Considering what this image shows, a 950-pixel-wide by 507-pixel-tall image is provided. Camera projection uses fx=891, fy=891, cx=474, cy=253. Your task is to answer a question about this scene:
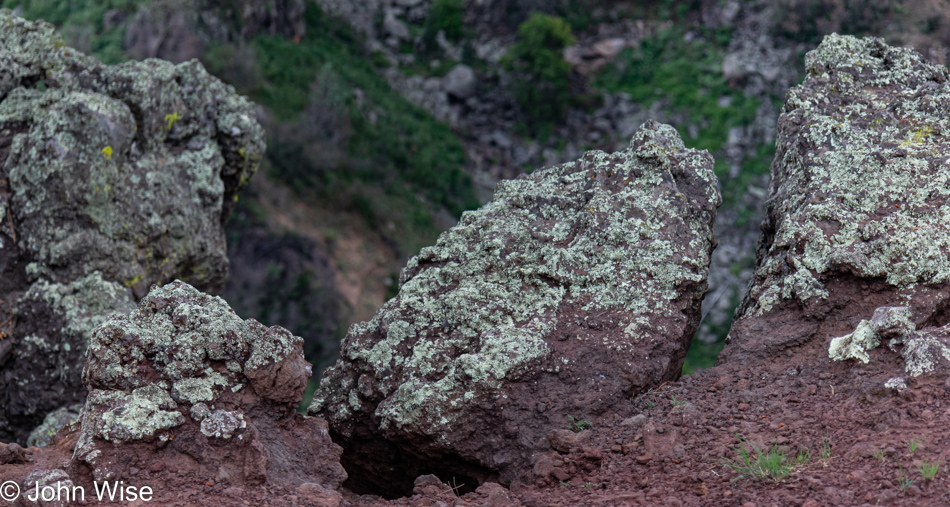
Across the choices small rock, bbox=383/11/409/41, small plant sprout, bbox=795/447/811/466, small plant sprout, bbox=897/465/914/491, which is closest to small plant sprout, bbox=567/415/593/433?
small plant sprout, bbox=795/447/811/466

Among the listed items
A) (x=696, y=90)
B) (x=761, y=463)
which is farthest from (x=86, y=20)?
(x=761, y=463)

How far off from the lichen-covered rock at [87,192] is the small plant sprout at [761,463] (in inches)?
165

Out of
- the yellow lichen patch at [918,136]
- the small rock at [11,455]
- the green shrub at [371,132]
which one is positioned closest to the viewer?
the small rock at [11,455]

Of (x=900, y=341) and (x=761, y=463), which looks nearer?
(x=761, y=463)

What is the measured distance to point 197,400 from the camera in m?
3.82

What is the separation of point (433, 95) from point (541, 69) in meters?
5.23

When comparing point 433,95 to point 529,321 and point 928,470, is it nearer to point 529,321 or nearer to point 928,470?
point 529,321

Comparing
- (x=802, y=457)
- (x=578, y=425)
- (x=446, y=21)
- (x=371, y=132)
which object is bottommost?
(x=371, y=132)

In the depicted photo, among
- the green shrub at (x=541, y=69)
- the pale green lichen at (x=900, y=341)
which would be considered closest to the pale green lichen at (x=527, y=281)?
the pale green lichen at (x=900, y=341)

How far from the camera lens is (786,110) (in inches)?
211

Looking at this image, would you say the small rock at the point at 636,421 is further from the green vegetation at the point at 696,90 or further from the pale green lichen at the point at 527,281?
the green vegetation at the point at 696,90

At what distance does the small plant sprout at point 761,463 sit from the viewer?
327 cm

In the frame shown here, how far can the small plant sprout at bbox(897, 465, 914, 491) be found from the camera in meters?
3.00

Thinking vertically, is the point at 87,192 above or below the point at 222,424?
above
